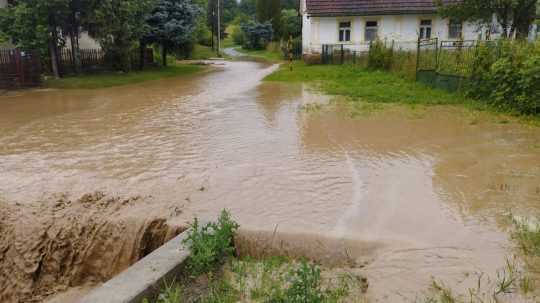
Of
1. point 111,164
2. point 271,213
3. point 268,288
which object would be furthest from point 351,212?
point 111,164

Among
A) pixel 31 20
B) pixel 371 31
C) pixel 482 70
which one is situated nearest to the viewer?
pixel 482 70

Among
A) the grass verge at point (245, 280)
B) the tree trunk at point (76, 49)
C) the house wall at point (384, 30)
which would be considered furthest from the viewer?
the house wall at point (384, 30)

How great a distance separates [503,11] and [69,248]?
21.7 m

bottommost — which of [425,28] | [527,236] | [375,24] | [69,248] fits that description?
[69,248]

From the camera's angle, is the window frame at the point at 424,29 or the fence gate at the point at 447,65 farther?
the window frame at the point at 424,29

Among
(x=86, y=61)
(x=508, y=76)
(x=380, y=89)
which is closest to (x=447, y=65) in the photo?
(x=380, y=89)

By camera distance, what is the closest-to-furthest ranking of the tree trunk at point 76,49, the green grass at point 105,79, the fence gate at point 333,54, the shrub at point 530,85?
the shrub at point 530,85 → the green grass at point 105,79 → the tree trunk at point 76,49 → the fence gate at point 333,54

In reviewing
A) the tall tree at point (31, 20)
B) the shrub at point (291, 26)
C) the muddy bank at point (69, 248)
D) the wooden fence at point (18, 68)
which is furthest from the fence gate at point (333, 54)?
the muddy bank at point (69, 248)

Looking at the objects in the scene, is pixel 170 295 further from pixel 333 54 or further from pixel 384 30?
pixel 384 30

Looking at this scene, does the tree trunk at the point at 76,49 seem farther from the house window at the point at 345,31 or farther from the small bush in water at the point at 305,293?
the small bush in water at the point at 305,293

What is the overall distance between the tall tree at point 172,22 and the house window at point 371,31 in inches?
450

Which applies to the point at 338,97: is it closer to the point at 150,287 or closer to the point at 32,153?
the point at 32,153

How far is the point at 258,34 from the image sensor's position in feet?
179

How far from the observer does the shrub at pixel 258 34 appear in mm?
54256
